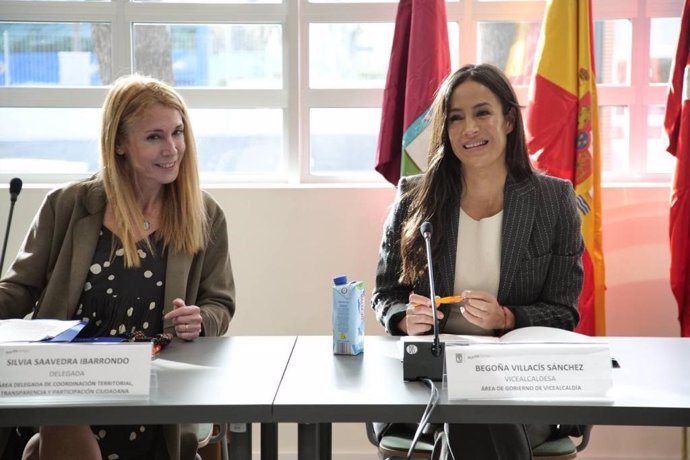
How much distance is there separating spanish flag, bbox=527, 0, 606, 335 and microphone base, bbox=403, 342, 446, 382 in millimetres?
1603

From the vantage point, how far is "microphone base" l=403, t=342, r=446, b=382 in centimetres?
162

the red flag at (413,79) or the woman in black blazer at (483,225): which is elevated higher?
the red flag at (413,79)

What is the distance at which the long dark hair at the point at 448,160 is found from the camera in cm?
227

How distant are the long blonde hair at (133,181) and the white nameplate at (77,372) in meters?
0.67

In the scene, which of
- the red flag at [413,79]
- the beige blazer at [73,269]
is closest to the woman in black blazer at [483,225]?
the beige blazer at [73,269]

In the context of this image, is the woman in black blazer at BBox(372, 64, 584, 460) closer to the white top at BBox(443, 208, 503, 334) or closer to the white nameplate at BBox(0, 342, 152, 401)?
the white top at BBox(443, 208, 503, 334)

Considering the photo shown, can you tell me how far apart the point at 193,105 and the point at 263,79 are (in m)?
0.32

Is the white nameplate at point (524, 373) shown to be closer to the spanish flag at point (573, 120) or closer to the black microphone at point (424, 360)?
the black microphone at point (424, 360)

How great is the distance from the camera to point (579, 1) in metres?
3.10

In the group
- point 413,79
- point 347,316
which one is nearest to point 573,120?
point 413,79

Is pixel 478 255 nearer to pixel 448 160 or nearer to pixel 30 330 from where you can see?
pixel 448 160

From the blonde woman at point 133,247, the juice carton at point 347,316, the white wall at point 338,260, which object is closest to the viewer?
the juice carton at point 347,316

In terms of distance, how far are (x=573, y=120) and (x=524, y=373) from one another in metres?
1.80

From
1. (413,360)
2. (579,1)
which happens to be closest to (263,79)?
(579,1)
